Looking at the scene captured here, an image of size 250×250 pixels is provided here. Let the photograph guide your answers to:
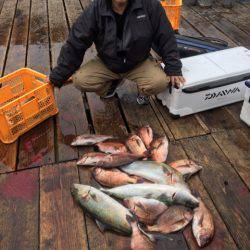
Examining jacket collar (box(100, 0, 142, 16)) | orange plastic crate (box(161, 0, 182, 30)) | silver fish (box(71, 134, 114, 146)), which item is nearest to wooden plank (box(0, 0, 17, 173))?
silver fish (box(71, 134, 114, 146))

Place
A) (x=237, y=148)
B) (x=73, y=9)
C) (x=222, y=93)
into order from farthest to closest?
1. (x=73, y=9)
2. (x=222, y=93)
3. (x=237, y=148)

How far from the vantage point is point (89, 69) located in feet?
9.68

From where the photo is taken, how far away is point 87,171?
7.87 feet

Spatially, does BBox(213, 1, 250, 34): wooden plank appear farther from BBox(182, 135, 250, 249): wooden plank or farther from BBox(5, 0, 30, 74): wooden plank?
BBox(5, 0, 30, 74): wooden plank

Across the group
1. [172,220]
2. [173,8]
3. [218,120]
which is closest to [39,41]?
[173,8]

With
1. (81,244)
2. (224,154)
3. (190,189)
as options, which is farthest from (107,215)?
(224,154)

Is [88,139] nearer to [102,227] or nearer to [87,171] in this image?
[87,171]

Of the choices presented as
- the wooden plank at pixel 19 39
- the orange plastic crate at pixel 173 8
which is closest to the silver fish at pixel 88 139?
the wooden plank at pixel 19 39

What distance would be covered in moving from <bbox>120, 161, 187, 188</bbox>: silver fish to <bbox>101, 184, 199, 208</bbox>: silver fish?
0.09 meters

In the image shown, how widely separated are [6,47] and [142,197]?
3.38 metres

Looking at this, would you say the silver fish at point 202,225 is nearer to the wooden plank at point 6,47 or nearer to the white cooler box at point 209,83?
the white cooler box at point 209,83

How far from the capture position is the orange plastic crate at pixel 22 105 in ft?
8.39

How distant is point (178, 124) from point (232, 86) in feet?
2.02

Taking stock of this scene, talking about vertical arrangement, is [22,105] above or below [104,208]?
above
